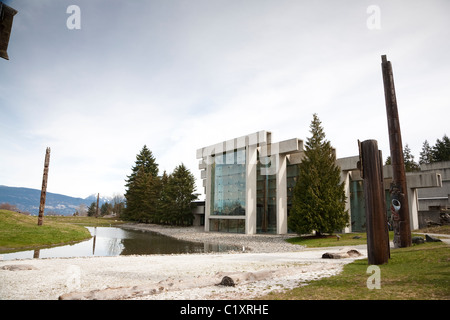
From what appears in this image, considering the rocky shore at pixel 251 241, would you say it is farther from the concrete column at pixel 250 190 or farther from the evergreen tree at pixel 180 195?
the evergreen tree at pixel 180 195

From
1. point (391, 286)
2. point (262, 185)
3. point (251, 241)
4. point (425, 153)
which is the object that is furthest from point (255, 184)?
point (425, 153)

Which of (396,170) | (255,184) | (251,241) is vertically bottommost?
(251,241)

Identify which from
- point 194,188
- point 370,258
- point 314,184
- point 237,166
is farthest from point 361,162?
point 194,188

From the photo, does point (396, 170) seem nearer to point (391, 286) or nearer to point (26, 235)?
point (391, 286)

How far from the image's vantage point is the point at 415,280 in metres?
7.16

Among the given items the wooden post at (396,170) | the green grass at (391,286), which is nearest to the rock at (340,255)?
the wooden post at (396,170)

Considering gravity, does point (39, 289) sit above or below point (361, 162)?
below

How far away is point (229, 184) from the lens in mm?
41438

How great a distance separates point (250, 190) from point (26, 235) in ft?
82.9

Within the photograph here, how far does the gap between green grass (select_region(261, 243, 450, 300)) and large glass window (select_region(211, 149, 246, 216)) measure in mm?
30361
